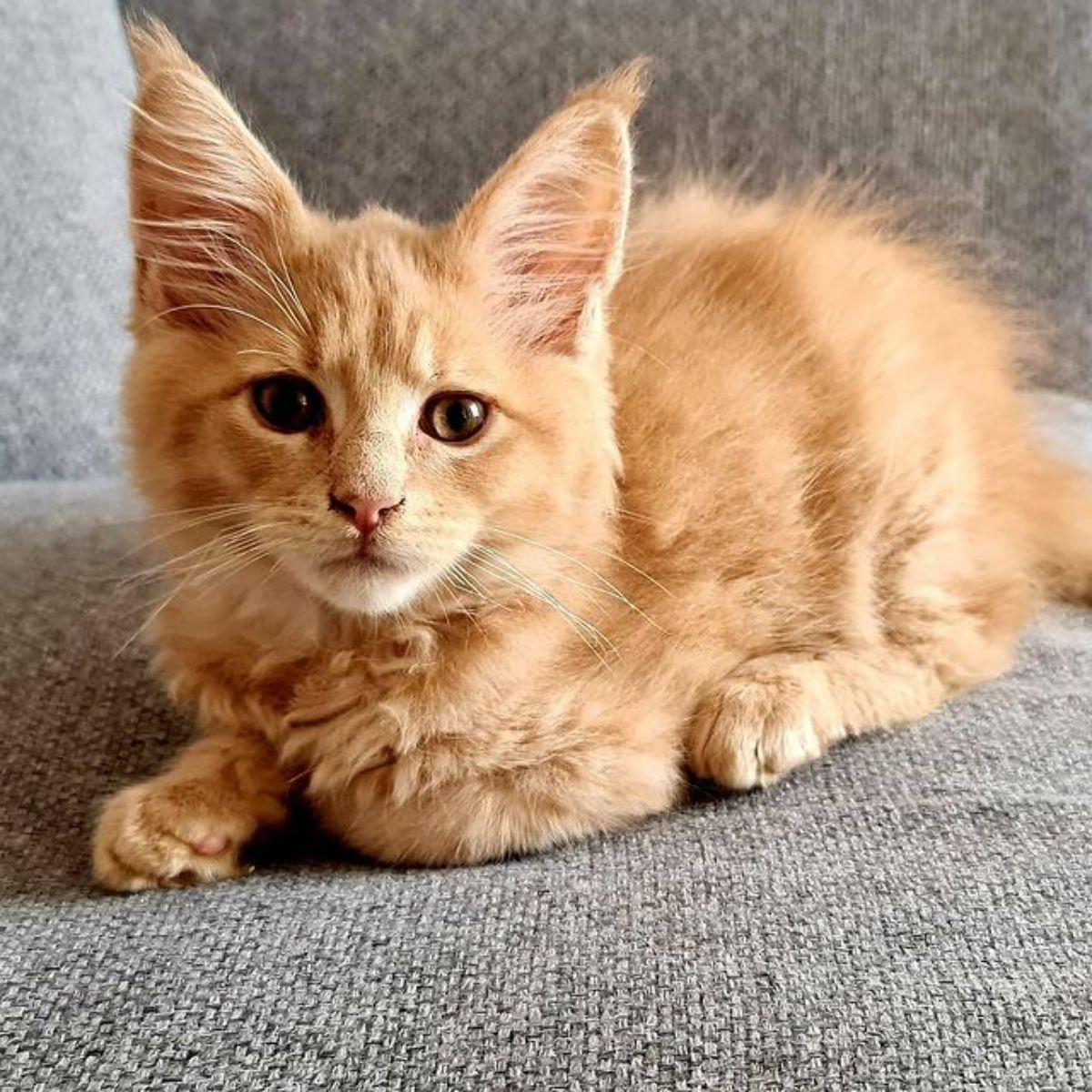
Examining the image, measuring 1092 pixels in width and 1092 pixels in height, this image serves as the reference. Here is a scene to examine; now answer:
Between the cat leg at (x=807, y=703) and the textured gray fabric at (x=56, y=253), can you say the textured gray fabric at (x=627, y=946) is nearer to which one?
the cat leg at (x=807, y=703)

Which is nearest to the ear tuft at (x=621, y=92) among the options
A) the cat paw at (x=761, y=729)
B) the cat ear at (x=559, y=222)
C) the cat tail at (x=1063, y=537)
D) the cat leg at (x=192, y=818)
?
the cat ear at (x=559, y=222)

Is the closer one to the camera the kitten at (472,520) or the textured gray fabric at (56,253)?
the kitten at (472,520)

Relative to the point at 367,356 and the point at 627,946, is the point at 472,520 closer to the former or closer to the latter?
the point at 367,356

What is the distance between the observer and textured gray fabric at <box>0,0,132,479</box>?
1.68m

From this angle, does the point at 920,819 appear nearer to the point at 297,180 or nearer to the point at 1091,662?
the point at 1091,662

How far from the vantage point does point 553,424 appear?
1051mm

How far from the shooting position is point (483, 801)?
1.00 meters

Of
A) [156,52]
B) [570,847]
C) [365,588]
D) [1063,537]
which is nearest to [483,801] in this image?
[570,847]

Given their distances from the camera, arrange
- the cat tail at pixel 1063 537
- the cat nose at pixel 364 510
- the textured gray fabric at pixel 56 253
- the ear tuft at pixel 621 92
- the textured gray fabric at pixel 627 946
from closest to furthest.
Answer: the textured gray fabric at pixel 627 946
the cat nose at pixel 364 510
the ear tuft at pixel 621 92
the cat tail at pixel 1063 537
the textured gray fabric at pixel 56 253

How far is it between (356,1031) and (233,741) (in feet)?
1.25

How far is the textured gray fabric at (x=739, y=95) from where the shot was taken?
5.75ft

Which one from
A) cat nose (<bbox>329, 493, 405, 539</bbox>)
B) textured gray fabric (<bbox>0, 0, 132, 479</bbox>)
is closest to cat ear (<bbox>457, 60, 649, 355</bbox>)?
cat nose (<bbox>329, 493, 405, 539</bbox>)

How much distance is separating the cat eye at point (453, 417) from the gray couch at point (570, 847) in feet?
1.17

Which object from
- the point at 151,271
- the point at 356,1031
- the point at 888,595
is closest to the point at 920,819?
the point at 888,595
